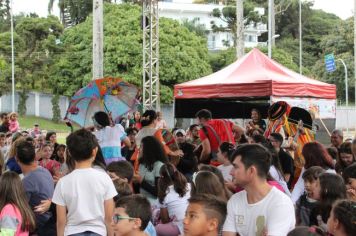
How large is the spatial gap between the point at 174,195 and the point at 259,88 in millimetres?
6051

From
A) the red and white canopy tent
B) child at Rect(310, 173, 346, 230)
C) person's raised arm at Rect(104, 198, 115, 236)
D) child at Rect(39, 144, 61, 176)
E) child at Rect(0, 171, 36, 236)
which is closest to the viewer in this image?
child at Rect(310, 173, 346, 230)

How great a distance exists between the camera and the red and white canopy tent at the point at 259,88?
479 inches

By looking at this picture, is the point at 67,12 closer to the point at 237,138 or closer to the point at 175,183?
the point at 237,138

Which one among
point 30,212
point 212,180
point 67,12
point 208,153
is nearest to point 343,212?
point 212,180

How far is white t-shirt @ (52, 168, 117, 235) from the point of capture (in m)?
5.34

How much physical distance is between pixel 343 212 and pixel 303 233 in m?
0.31

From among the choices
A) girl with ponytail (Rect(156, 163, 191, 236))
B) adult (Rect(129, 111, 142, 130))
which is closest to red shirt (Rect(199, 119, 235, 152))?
adult (Rect(129, 111, 142, 130))

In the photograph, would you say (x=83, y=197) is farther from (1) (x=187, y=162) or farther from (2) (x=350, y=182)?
(1) (x=187, y=162)

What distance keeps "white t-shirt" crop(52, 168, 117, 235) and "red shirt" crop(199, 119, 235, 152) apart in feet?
14.1

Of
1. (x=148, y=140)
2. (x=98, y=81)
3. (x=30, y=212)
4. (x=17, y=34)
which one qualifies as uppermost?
(x=17, y=34)

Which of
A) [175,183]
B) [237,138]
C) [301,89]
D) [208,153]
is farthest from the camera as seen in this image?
[301,89]

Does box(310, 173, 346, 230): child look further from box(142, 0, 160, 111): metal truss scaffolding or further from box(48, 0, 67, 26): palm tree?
box(48, 0, 67, 26): palm tree

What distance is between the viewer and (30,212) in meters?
5.65

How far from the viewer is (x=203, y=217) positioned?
4.17 m
